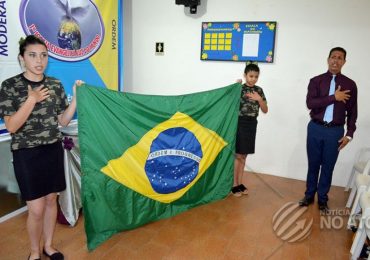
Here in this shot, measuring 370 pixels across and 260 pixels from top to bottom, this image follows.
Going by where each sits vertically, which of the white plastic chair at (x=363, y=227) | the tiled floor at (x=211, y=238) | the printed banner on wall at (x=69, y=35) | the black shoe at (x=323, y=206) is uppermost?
the printed banner on wall at (x=69, y=35)

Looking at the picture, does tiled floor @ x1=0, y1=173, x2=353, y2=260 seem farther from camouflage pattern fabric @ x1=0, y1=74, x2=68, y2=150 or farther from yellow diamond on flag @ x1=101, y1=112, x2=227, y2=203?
camouflage pattern fabric @ x1=0, y1=74, x2=68, y2=150

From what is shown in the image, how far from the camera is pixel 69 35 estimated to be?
284 cm

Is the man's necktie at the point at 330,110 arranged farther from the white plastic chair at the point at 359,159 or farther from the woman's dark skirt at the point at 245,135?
the white plastic chair at the point at 359,159

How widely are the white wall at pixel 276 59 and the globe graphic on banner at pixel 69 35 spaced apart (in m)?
1.29

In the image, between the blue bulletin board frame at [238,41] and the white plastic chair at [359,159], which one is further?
the blue bulletin board frame at [238,41]

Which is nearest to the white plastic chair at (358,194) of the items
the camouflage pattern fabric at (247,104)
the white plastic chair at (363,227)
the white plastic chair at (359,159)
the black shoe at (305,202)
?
the white plastic chair at (363,227)

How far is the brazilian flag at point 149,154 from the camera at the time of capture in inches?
78.5

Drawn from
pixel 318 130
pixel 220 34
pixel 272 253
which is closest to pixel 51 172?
pixel 272 253

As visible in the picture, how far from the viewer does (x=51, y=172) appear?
183cm

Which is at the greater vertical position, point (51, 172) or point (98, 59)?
point (98, 59)

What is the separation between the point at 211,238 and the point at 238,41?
93.7 inches

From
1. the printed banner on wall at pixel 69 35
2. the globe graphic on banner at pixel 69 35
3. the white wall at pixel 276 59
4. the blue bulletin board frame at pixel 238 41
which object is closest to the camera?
the printed banner on wall at pixel 69 35

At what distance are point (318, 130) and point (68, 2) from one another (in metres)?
2.61

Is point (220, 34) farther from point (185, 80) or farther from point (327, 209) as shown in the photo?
point (327, 209)
